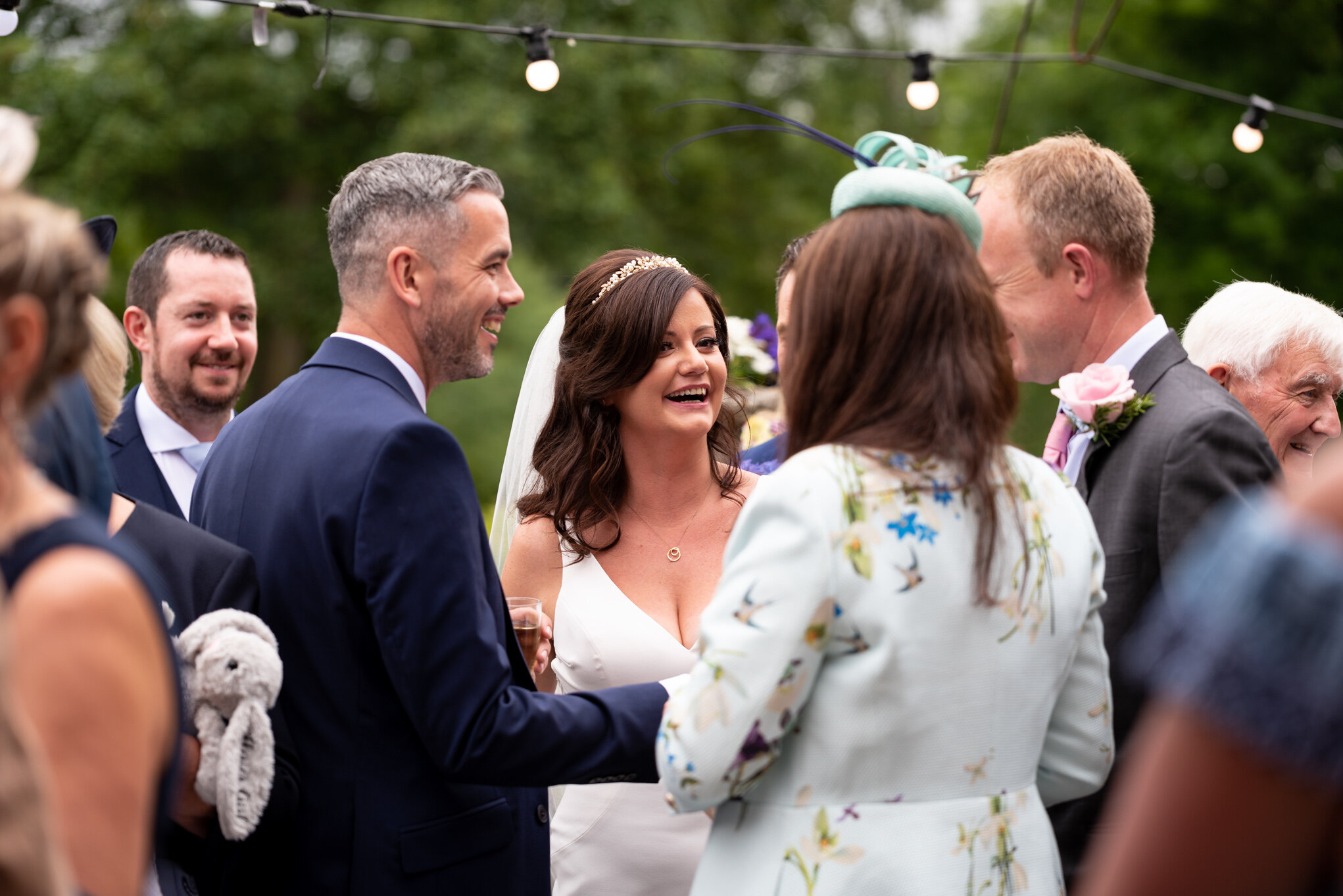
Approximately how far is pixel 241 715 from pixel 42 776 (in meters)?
0.97

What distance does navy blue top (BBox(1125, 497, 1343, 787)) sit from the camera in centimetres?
95

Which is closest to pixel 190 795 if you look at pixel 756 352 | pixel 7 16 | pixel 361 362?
pixel 361 362

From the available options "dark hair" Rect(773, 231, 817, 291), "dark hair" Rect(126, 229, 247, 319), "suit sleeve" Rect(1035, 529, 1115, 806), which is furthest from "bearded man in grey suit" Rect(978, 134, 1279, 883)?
"dark hair" Rect(126, 229, 247, 319)

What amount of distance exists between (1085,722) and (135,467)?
3521 mm

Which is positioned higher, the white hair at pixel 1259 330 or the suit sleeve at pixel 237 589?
the white hair at pixel 1259 330

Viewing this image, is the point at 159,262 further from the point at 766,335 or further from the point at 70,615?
the point at 70,615

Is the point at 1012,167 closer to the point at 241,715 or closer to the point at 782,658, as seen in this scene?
the point at 782,658

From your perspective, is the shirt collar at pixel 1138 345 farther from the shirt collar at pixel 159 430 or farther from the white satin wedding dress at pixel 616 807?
the shirt collar at pixel 159 430

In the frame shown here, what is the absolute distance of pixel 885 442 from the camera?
1.92m

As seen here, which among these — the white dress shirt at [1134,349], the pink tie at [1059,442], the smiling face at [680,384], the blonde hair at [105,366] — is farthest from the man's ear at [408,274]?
the pink tie at [1059,442]

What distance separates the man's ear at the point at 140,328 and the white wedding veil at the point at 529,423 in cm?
169

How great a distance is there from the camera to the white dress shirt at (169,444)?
443 cm

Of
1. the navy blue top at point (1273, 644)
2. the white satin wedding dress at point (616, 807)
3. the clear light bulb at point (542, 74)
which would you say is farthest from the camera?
the clear light bulb at point (542, 74)

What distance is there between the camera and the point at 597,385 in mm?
3574
